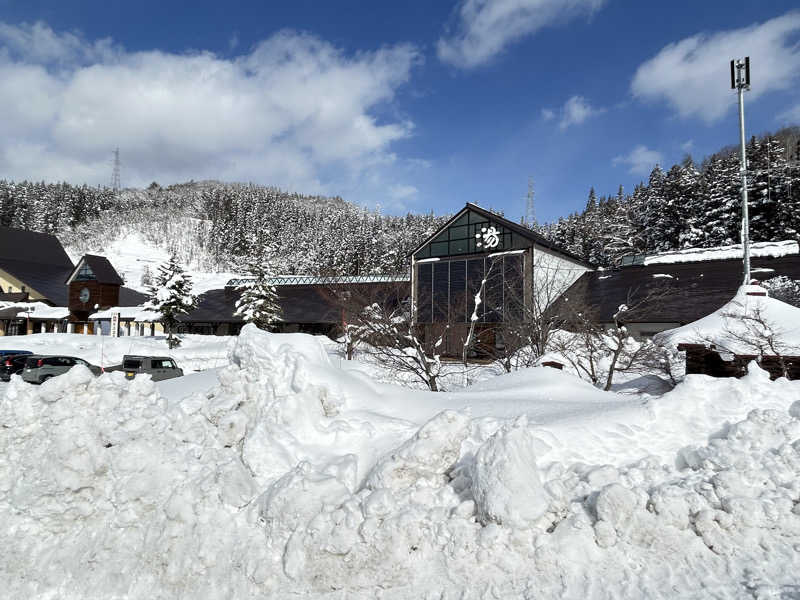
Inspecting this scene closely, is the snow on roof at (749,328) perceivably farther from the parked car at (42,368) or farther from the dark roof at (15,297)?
the dark roof at (15,297)

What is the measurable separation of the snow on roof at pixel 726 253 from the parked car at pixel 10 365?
3609 cm

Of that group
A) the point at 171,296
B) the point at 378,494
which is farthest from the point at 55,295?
the point at 378,494

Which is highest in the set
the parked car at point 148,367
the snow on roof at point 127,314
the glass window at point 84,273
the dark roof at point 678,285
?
the glass window at point 84,273

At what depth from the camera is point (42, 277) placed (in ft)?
173

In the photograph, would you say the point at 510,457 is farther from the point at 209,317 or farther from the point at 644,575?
the point at 209,317

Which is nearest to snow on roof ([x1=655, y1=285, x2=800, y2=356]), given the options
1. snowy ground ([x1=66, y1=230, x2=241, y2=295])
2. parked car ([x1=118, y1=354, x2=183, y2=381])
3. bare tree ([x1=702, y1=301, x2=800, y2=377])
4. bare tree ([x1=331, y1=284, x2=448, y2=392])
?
bare tree ([x1=702, y1=301, x2=800, y2=377])

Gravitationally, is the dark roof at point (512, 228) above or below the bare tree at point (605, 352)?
above

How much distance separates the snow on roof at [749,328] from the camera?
8.71 meters

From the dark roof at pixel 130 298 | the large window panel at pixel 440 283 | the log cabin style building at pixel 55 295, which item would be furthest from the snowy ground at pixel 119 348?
the large window panel at pixel 440 283

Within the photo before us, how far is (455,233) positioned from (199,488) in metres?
29.4

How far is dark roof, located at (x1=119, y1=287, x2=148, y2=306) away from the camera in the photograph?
49.0 metres

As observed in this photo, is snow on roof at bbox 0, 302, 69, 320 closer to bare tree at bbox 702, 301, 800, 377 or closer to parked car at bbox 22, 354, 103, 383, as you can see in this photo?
parked car at bbox 22, 354, 103, 383

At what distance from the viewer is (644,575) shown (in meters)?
3.60

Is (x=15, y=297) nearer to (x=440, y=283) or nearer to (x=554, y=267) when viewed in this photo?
(x=440, y=283)
